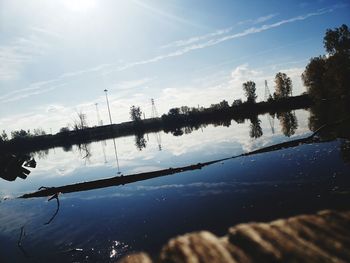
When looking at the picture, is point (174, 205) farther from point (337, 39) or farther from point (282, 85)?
point (282, 85)

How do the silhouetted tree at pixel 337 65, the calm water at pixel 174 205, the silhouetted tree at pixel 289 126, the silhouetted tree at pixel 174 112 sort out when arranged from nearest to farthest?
the calm water at pixel 174 205 < the silhouetted tree at pixel 289 126 < the silhouetted tree at pixel 337 65 < the silhouetted tree at pixel 174 112

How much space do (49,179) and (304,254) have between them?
3462 cm

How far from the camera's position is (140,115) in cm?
17738

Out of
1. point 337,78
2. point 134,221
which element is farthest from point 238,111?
point 134,221

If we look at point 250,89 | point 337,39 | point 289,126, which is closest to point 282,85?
point 250,89

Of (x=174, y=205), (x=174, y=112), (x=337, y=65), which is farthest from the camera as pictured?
(x=174, y=112)

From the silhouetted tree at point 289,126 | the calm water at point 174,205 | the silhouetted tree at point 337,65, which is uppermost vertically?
the silhouetted tree at point 337,65

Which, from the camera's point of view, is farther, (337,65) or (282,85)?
(282,85)

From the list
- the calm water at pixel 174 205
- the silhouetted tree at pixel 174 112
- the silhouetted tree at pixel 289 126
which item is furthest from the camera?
the silhouetted tree at pixel 174 112

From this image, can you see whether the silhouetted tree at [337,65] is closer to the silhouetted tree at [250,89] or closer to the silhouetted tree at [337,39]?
the silhouetted tree at [337,39]

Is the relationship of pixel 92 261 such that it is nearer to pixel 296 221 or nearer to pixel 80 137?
pixel 296 221

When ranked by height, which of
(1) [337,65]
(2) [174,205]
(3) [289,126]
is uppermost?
(1) [337,65]

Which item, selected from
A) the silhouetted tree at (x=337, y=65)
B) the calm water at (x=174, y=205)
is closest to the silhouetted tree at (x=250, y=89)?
the silhouetted tree at (x=337, y=65)

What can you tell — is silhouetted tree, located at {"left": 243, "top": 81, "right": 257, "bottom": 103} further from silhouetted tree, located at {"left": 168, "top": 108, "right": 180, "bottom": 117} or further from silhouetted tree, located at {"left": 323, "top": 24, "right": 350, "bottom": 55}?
silhouetted tree, located at {"left": 323, "top": 24, "right": 350, "bottom": 55}
